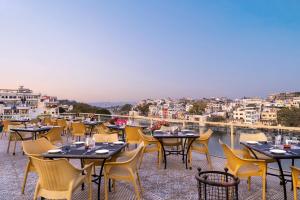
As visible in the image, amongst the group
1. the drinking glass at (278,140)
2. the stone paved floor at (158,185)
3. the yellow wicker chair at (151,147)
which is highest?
the drinking glass at (278,140)

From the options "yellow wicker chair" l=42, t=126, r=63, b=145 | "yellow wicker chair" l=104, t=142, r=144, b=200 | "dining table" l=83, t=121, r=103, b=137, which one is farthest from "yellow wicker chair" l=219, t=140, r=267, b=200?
"dining table" l=83, t=121, r=103, b=137

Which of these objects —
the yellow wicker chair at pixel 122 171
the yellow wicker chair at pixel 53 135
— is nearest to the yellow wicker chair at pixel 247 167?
the yellow wicker chair at pixel 122 171

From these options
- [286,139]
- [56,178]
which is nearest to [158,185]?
[56,178]

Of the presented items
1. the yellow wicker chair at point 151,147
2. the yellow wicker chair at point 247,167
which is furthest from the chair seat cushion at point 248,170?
the yellow wicker chair at point 151,147

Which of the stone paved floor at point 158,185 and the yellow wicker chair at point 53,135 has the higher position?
the yellow wicker chair at point 53,135

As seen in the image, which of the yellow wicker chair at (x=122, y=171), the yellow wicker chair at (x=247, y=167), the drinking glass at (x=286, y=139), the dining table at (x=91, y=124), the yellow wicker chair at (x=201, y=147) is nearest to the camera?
the yellow wicker chair at (x=122, y=171)

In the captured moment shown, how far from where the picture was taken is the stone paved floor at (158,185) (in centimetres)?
331

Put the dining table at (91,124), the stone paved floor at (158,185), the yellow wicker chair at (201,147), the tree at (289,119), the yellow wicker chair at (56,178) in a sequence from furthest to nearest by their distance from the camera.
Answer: the dining table at (91,124), the tree at (289,119), the yellow wicker chair at (201,147), the stone paved floor at (158,185), the yellow wicker chair at (56,178)

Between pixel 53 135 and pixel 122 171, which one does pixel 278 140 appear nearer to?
pixel 122 171

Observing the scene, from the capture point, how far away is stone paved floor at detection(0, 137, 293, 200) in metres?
3.31

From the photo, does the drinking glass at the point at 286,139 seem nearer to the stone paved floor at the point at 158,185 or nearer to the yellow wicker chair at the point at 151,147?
the stone paved floor at the point at 158,185

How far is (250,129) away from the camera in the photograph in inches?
190

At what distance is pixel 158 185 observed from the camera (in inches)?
149

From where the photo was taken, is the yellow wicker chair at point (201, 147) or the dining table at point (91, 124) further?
the dining table at point (91, 124)
